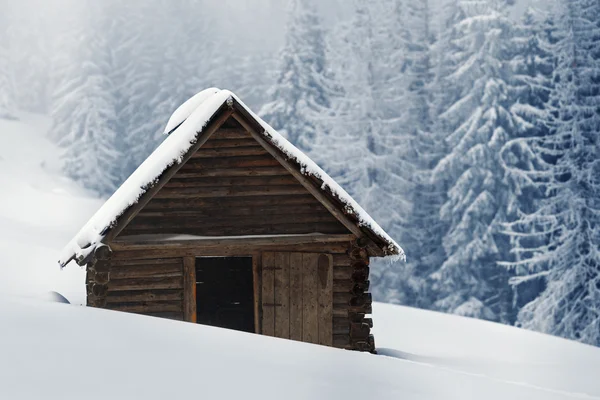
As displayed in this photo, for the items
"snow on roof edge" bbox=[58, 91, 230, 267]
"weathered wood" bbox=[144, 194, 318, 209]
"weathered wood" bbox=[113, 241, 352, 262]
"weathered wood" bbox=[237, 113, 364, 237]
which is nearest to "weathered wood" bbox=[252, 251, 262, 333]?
"weathered wood" bbox=[113, 241, 352, 262]

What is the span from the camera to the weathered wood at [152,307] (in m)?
14.9

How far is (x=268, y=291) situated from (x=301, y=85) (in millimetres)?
32312

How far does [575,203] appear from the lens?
3272cm

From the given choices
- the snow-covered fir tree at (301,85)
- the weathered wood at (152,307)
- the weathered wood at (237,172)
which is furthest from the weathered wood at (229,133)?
the snow-covered fir tree at (301,85)

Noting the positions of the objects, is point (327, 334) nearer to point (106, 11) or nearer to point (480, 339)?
point (480, 339)

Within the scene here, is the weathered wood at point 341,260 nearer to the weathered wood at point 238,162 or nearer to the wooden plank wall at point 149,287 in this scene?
the weathered wood at point 238,162

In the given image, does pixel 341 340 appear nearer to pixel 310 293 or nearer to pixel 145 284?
pixel 310 293

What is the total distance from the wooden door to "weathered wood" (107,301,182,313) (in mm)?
1580

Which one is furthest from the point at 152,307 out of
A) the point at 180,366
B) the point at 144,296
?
the point at 180,366

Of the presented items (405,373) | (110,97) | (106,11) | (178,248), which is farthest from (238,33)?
(405,373)

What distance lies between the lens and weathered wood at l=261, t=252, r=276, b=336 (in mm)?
15094

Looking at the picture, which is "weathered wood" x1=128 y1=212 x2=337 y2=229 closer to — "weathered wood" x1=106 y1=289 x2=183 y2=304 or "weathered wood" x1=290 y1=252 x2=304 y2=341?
"weathered wood" x1=290 y1=252 x2=304 y2=341

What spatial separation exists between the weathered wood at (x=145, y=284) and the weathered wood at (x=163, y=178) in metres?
0.95

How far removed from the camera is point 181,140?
1434cm
